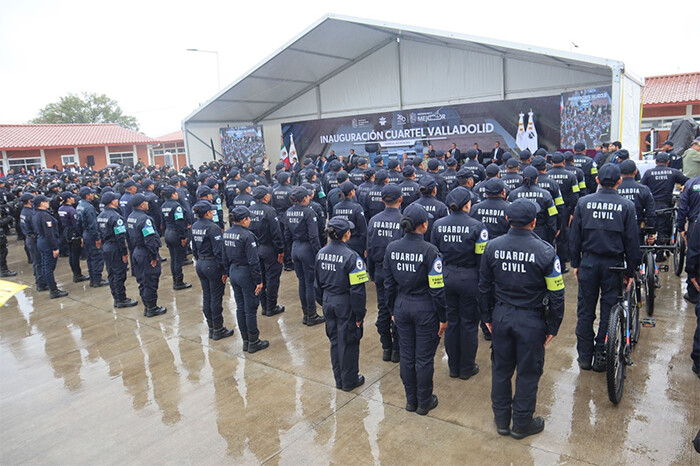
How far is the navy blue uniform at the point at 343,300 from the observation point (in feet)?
14.5

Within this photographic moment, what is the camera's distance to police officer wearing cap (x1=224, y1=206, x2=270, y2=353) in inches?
218

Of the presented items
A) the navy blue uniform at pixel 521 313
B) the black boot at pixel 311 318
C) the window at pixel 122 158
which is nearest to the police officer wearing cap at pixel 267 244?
the black boot at pixel 311 318

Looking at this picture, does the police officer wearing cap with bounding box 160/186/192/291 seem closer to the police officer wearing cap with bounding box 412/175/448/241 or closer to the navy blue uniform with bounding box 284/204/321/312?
the navy blue uniform with bounding box 284/204/321/312

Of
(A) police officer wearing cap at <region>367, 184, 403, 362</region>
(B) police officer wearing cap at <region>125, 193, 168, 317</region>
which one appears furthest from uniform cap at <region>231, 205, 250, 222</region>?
(B) police officer wearing cap at <region>125, 193, 168, 317</region>

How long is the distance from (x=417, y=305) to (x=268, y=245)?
336 cm

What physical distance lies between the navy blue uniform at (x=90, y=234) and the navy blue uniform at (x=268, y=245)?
3.90 metres

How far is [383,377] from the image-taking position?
16.1 feet

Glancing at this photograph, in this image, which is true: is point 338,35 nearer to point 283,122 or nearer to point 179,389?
point 283,122

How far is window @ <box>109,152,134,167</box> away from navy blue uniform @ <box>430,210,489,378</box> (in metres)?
31.6

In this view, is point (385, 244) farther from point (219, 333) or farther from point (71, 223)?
point (71, 223)

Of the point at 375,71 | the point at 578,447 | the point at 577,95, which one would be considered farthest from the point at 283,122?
the point at 578,447

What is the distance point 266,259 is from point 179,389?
92.3 inches

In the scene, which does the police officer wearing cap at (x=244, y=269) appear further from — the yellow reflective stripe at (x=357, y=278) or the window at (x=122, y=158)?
the window at (x=122, y=158)

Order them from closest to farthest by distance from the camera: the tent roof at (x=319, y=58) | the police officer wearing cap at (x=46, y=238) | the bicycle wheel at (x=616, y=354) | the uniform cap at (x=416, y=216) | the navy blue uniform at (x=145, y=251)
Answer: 1. the bicycle wheel at (x=616, y=354)
2. the uniform cap at (x=416, y=216)
3. the navy blue uniform at (x=145, y=251)
4. the police officer wearing cap at (x=46, y=238)
5. the tent roof at (x=319, y=58)
